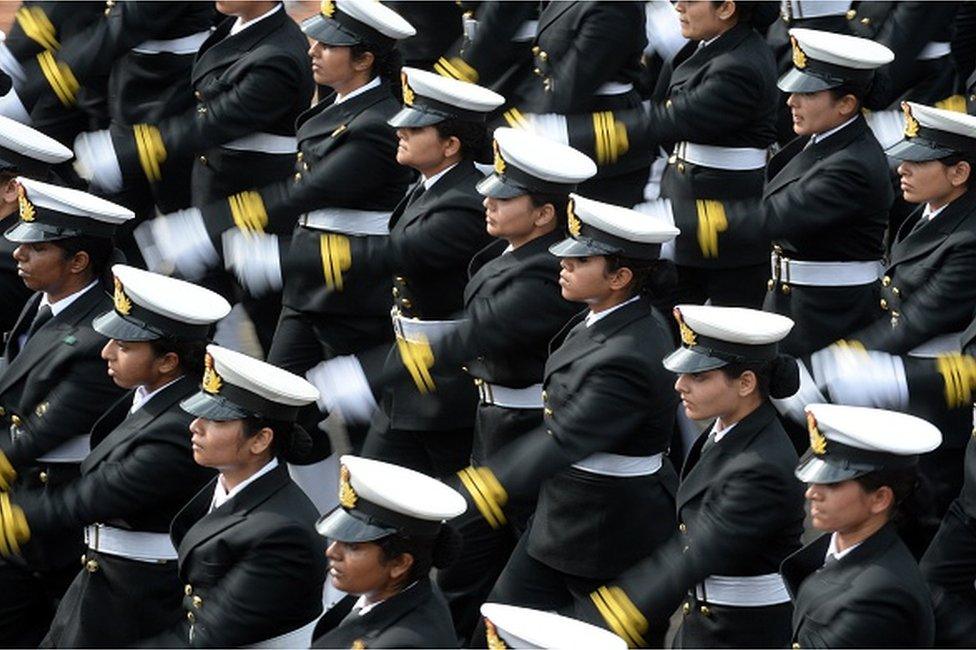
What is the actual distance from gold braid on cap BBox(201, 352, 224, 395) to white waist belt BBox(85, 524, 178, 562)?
2.16 ft

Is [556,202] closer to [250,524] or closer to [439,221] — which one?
[439,221]

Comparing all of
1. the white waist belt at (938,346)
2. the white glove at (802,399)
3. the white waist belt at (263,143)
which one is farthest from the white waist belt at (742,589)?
the white waist belt at (263,143)

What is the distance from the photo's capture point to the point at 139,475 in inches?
282

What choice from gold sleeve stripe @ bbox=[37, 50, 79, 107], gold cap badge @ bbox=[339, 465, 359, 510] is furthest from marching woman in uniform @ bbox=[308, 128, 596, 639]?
gold sleeve stripe @ bbox=[37, 50, 79, 107]

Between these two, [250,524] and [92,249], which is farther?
[92,249]

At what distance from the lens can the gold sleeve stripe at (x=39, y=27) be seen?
32.7ft

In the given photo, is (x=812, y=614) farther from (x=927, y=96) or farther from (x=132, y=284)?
(x=927, y=96)

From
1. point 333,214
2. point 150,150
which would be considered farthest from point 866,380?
point 150,150

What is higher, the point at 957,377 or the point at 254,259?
the point at 957,377

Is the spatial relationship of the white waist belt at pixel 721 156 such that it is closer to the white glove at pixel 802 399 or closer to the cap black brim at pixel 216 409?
the white glove at pixel 802 399

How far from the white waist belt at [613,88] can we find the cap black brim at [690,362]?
8.79ft

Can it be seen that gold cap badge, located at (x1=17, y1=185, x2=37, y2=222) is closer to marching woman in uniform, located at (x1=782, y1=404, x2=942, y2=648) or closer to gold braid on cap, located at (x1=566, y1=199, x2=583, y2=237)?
gold braid on cap, located at (x1=566, y1=199, x2=583, y2=237)

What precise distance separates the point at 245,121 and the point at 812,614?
3647 mm

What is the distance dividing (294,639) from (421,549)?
736 millimetres
